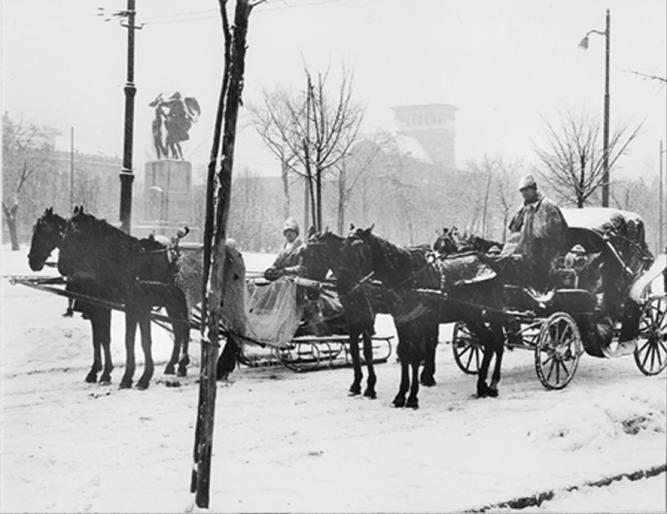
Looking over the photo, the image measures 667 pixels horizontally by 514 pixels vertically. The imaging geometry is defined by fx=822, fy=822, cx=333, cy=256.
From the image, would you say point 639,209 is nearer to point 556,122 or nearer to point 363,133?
point 556,122

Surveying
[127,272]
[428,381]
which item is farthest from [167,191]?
[428,381]

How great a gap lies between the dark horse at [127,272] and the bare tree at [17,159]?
1674 mm

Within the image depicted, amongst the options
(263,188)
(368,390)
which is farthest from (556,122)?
(263,188)

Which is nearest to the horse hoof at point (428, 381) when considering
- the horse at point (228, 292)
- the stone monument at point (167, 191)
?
the horse at point (228, 292)

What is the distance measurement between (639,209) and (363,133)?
16.5ft

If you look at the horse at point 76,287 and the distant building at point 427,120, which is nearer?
the horse at point 76,287

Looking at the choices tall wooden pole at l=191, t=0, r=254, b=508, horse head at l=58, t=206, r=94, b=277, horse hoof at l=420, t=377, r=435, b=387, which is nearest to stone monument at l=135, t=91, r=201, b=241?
horse head at l=58, t=206, r=94, b=277

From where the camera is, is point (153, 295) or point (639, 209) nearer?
point (153, 295)

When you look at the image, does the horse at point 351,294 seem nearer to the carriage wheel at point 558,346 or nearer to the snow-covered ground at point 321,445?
the snow-covered ground at point 321,445

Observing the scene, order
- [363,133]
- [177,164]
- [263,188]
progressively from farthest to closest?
1. [263,188]
2. [177,164]
3. [363,133]

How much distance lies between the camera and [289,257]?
1106 cm

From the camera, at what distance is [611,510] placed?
19.1ft

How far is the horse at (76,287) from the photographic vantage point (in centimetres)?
942

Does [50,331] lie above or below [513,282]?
below
